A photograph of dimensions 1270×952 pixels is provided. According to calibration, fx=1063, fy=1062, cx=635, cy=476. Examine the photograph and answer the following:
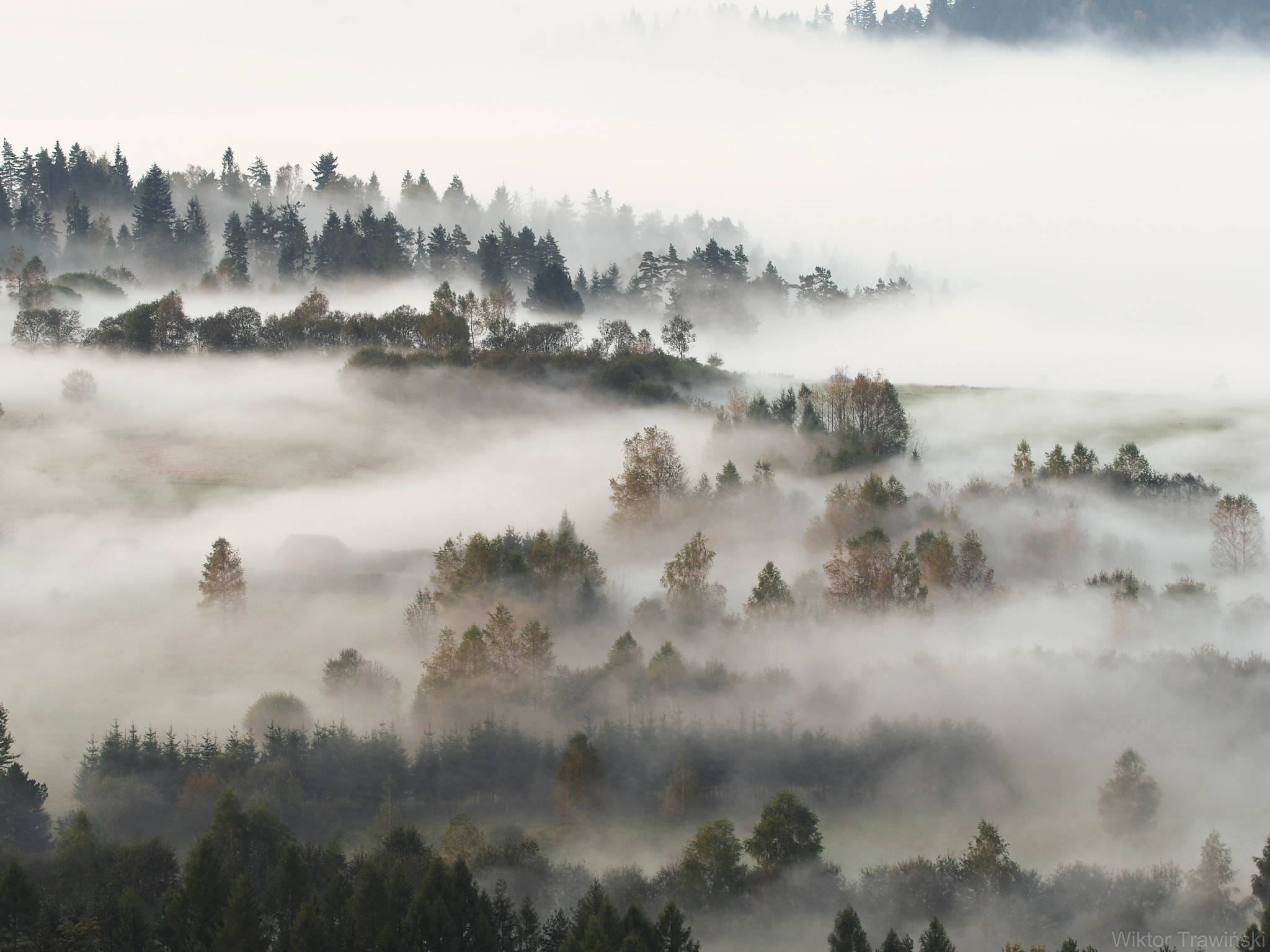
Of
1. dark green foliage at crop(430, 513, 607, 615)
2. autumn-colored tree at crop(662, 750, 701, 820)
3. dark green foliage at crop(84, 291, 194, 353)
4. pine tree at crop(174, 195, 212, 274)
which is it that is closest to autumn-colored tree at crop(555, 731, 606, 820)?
autumn-colored tree at crop(662, 750, 701, 820)

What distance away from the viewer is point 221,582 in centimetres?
9019

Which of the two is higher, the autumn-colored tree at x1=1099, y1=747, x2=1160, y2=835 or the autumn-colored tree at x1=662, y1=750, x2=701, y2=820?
the autumn-colored tree at x1=662, y1=750, x2=701, y2=820

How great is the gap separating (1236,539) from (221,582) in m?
95.6

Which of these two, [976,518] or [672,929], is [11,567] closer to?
[672,929]

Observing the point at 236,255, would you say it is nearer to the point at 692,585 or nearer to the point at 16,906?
the point at 692,585

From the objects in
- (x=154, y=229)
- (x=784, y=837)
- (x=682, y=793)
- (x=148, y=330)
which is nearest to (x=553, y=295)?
(x=148, y=330)

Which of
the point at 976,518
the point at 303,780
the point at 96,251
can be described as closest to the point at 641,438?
the point at 976,518

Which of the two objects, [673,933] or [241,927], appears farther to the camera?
[673,933]

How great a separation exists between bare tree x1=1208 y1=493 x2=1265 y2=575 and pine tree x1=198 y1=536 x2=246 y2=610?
3632 inches

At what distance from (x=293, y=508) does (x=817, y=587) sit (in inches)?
2102

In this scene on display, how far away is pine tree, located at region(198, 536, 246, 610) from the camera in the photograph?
89.9 meters

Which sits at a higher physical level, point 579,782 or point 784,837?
point 579,782

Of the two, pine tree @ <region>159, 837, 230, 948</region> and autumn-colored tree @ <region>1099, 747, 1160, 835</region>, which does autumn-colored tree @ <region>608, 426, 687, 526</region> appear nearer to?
autumn-colored tree @ <region>1099, 747, 1160, 835</region>

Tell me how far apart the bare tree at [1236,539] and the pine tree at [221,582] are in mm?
92262
